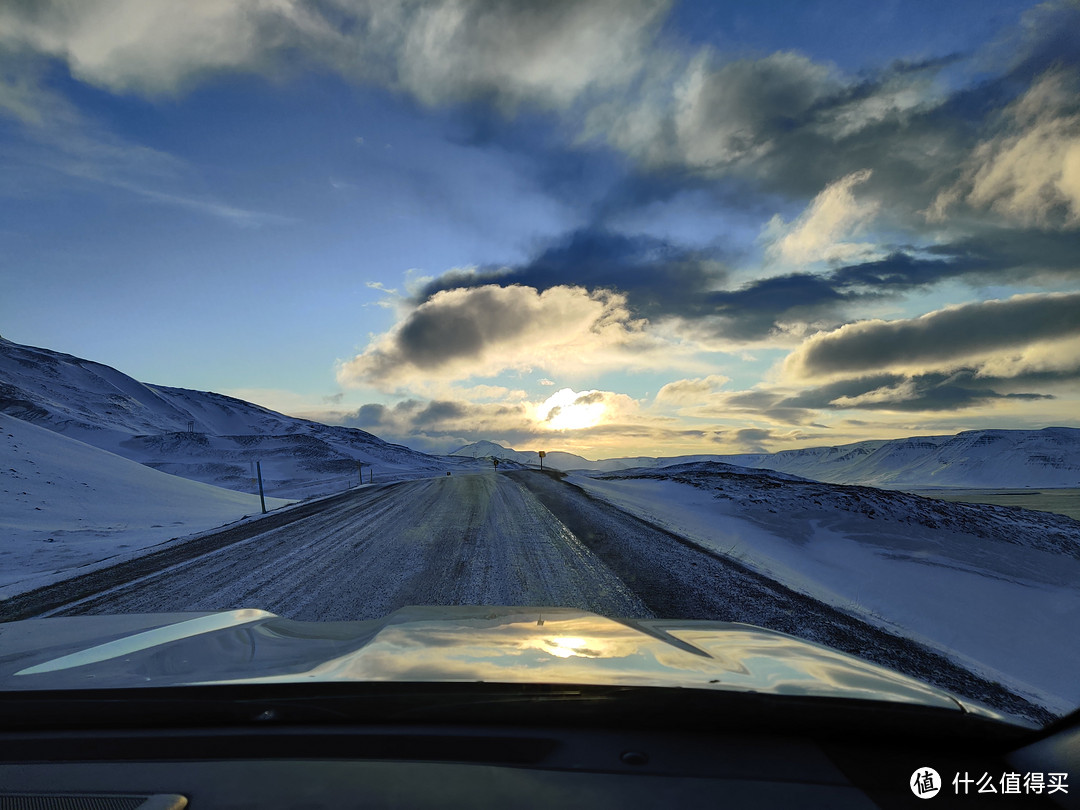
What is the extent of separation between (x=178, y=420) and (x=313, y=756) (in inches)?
7767

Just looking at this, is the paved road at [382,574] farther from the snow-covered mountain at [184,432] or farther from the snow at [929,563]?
the snow-covered mountain at [184,432]

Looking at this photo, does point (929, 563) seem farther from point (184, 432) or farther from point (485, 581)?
point (184, 432)

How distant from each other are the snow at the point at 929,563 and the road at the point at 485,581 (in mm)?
686

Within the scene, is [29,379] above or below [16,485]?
above

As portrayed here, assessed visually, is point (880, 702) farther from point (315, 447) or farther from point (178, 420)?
point (178, 420)

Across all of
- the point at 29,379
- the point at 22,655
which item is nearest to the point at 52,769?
the point at 22,655

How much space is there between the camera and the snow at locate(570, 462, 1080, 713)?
4.88 m

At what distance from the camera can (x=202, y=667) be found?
191 cm

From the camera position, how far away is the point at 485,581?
21.3 ft

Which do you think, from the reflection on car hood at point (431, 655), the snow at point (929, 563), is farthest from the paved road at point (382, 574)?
the snow at point (929, 563)

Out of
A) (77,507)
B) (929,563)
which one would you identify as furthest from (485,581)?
(77,507)

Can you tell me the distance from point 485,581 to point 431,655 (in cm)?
460

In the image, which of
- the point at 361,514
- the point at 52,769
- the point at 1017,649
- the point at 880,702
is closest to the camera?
Answer: the point at 52,769

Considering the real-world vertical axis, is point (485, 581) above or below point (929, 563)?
below
